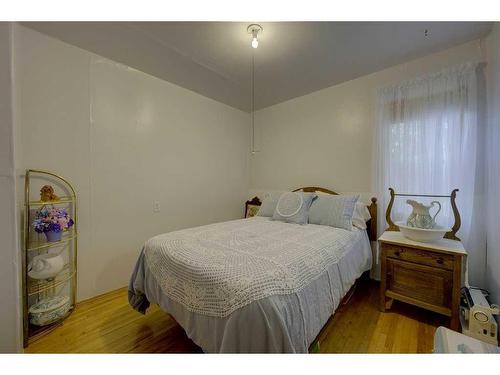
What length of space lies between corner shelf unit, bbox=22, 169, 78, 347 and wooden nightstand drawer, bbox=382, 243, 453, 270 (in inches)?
110

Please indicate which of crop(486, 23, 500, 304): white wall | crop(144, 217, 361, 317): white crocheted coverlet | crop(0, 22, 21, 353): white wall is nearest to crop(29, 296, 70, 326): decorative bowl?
crop(0, 22, 21, 353): white wall

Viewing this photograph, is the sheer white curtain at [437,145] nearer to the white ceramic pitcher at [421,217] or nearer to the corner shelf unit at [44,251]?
the white ceramic pitcher at [421,217]

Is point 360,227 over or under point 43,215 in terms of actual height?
under

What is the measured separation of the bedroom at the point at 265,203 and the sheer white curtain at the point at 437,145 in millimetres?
11

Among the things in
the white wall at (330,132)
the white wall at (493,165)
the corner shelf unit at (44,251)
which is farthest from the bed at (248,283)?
the white wall at (330,132)

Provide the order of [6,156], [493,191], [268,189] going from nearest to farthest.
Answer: [6,156] < [493,191] < [268,189]

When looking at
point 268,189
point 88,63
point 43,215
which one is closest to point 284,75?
point 268,189

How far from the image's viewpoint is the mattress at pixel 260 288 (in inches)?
32.9

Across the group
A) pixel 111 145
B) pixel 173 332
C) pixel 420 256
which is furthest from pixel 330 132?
pixel 173 332

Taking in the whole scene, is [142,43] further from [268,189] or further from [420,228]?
[420,228]

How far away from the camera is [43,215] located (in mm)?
1574

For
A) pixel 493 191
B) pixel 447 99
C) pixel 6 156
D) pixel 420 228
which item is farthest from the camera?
pixel 447 99

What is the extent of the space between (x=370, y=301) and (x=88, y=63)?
11.5 feet
